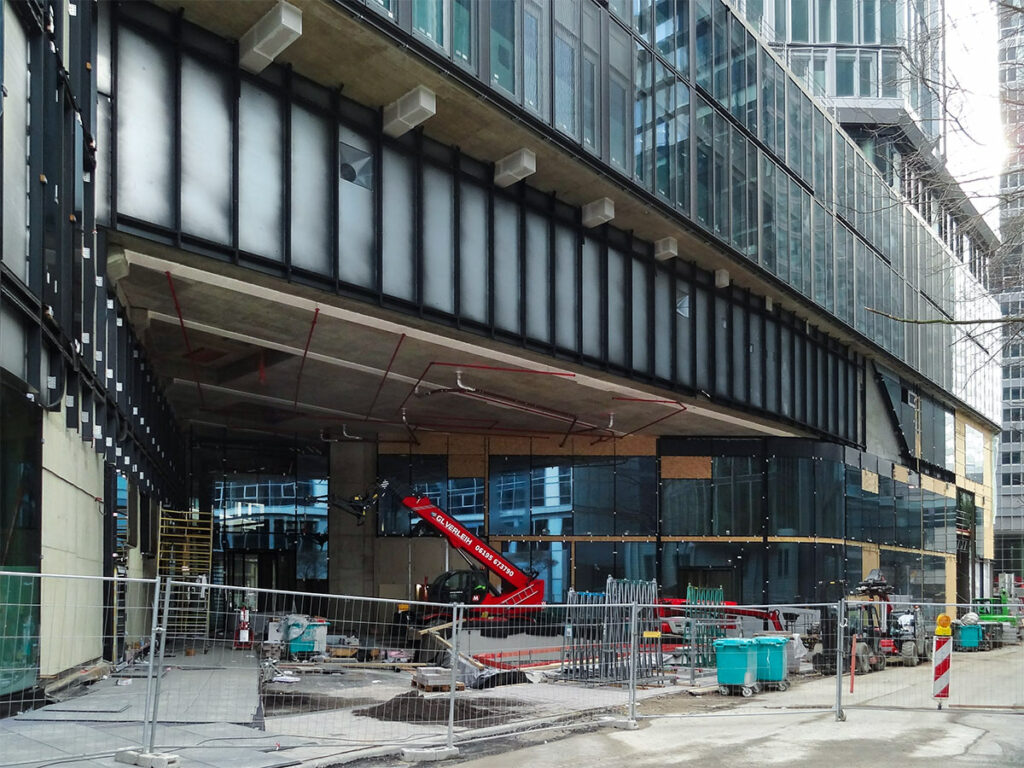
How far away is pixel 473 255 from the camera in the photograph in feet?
71.5

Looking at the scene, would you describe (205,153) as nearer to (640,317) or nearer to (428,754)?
(428,754)

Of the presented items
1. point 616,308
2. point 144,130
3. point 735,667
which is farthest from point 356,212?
point 735,667

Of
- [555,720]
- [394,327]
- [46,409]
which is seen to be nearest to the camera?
[46,409]

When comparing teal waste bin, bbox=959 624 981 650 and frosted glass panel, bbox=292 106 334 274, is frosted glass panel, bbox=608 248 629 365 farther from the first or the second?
teal waste bin, bbox=959 624 981 650

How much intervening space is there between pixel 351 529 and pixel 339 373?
14082 millimetres

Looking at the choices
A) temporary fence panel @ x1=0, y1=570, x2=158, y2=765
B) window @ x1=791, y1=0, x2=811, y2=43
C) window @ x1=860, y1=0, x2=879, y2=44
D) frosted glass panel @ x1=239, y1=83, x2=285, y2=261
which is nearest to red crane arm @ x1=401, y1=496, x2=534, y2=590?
frosted glass panel @ x1=239, y1=83, x2=285, y2=261

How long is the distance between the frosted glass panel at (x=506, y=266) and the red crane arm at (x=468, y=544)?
8.91 meters

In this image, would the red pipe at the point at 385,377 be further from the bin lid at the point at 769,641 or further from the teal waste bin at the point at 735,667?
the bin lid at the point at 769,641

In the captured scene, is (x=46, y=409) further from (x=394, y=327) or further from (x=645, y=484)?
(x=645, y=484)

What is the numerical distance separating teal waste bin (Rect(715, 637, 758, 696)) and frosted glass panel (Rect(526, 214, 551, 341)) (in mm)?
8284

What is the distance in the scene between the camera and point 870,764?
10703mm

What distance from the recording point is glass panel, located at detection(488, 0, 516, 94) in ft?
65.6

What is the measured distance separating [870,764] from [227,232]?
1200cm

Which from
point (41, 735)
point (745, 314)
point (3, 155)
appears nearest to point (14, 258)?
point (3, 155)
